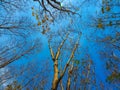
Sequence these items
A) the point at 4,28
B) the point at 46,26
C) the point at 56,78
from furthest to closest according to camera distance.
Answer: the point at 46,26 → the point at 56,78 → the point at 4,28

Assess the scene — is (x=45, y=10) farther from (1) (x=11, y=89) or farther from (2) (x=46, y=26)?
(1) (x=11, y=89)

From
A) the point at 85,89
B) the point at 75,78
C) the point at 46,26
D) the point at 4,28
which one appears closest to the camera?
the point at 4,28

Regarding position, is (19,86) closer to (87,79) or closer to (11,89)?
(11,89)

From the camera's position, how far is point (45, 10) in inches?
347

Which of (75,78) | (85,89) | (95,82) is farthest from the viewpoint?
(95,82)

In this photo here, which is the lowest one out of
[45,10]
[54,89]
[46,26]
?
[54,89]

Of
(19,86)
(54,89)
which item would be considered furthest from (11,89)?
(54,89)

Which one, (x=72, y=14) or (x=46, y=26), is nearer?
A: (x=72, y=14)

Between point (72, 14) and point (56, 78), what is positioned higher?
point (72, 14)

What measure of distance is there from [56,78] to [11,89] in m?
7.43

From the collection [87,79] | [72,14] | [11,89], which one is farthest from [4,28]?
[87,79]

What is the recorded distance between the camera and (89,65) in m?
21.1

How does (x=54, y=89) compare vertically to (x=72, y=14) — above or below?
below

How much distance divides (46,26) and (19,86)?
7.43m
